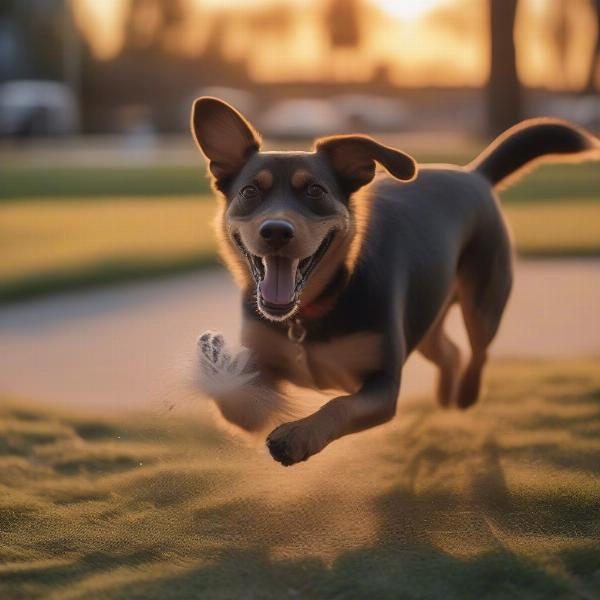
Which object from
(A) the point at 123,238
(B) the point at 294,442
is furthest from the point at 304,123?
(B) the point at 294,442

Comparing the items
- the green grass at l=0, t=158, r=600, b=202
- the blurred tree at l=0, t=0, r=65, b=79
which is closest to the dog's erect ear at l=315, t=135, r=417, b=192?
the green grass at l=0, t=158, r=600, b=202

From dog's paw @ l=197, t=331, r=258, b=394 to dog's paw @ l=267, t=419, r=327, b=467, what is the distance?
22.8 inches

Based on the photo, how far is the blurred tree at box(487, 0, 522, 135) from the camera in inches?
1018

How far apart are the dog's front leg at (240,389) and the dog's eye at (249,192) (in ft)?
1.97

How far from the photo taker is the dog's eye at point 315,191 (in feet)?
15.0

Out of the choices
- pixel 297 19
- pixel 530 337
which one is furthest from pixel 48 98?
pixel 530 337

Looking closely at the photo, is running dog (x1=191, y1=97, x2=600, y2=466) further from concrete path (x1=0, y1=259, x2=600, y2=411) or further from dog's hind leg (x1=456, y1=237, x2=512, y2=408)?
concrete path (x1=0, y1=259, x2=600, y2=411)

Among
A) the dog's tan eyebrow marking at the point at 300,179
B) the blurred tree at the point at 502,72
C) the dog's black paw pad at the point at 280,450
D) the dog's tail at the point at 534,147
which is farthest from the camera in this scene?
the blurred tree at the point at 502,72

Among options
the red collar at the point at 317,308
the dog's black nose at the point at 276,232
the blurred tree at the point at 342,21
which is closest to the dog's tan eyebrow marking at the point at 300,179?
the dog's black nose at the point at 276,232

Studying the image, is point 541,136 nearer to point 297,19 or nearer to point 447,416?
point 447,416

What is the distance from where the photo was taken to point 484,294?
5.96 meters

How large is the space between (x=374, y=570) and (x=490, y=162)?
2.96 meters

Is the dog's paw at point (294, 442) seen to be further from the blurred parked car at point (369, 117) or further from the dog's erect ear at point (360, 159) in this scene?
the blurred parked car at point (369, 117)

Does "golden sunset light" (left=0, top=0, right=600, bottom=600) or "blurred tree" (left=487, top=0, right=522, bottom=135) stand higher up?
"golden sunset light" (left=0, top=0, right=600, bottom=600)
